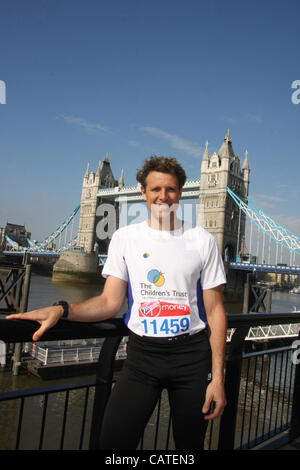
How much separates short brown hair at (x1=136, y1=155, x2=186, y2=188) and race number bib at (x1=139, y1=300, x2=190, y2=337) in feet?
1.60

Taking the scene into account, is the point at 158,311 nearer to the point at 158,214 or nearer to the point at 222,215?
the point at 158,214

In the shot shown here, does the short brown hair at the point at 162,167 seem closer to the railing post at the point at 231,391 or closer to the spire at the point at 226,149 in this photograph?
the railing post at the point at 231,391

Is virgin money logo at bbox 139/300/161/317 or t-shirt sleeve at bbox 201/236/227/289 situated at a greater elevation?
t-shirt sleeve at bbox 201/236/227/289

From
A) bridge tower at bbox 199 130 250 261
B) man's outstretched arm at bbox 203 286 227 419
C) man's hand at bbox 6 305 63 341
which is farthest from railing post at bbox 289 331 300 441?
bridge tower at bbox 199 130 250 261

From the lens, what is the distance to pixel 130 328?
4.66ft

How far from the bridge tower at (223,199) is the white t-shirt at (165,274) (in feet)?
136

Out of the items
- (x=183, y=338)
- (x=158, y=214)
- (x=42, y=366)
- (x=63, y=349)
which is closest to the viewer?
(x=183, y=338)

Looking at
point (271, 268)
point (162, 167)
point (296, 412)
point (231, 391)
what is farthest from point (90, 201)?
point (162, 167)

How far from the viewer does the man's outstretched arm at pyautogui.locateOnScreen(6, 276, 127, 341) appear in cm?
126

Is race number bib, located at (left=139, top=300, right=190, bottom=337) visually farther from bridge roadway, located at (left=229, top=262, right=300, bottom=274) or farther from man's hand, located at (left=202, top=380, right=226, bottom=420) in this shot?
bridge roadway, located at (left=229, top=262, right=300, bottom=274)

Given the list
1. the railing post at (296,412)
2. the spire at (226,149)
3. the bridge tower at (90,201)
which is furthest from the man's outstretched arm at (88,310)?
the bridge tower at (90,201)

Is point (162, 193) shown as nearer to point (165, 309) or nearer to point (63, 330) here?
point (165, 309)
